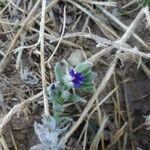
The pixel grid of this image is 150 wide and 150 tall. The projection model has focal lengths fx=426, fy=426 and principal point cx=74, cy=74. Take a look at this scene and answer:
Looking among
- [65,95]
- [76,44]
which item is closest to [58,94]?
[65,95]

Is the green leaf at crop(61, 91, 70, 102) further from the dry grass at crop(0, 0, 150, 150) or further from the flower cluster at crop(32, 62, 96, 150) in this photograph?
the dry grass at crop(0, 0, 150, 150)

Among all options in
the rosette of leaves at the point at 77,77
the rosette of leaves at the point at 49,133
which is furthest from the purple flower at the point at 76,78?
the rosette of leaves at the point at 49,133

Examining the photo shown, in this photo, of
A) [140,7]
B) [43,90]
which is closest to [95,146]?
[43,90]

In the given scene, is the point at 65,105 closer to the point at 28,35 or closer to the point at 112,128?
the point at 112,128

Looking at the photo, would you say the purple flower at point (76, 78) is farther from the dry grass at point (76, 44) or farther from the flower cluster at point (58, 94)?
the dry grass at point (76, 44)

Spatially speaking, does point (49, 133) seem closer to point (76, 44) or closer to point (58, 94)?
point (58, 94)

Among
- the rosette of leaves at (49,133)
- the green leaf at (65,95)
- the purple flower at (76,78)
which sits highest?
the purple flower at (76,78)

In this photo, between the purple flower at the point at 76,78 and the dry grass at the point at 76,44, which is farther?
the dry grass at the point at 76,44
